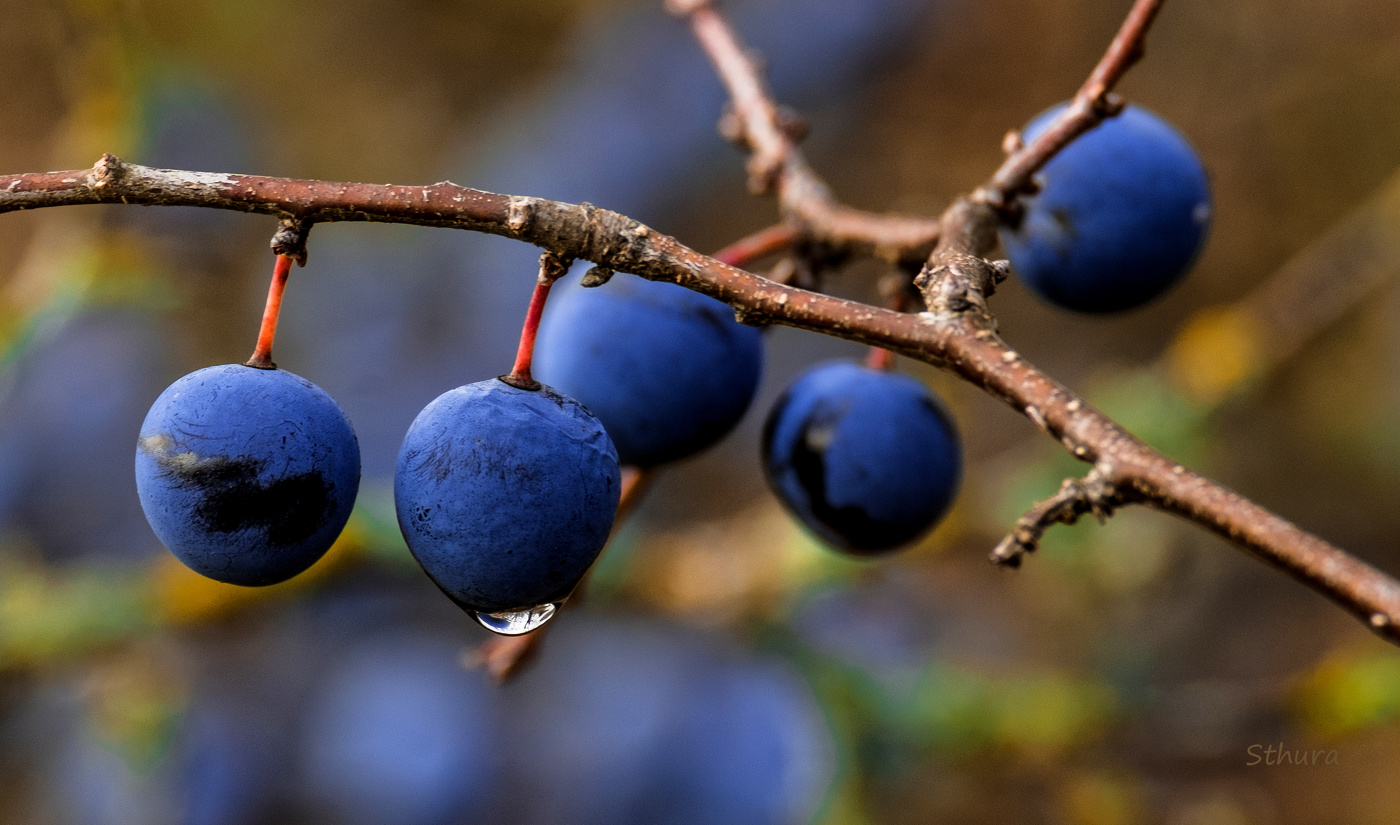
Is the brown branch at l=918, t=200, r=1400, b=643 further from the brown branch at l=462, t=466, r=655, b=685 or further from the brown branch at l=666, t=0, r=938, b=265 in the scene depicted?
the brown branch at l=462, t=466, r=655, b=685

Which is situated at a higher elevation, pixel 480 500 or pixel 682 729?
pixel 682 729

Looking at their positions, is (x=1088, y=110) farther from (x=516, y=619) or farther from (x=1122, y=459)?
(x=516, y=619)

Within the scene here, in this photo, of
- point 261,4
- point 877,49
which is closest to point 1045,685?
point 877,49

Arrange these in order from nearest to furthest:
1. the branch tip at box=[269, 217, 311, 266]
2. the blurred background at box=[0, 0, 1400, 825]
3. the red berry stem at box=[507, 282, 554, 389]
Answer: the branch tip at box=[269, 217, 311, 266] → the red berry stem at box=[507, 282, 554, 389] → the blurred background at box=[0, 0, 1400, 825]

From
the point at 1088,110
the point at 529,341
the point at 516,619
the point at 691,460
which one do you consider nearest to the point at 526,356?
the point at 529,341

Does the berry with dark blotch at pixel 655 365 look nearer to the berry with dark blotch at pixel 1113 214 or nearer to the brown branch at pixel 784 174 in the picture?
the brown branch at pixel 784 174

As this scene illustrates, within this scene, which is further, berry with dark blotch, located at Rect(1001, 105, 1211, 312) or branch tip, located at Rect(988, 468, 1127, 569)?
berry with dark blotch, located at Rect(1001, 105, 1211, 312)

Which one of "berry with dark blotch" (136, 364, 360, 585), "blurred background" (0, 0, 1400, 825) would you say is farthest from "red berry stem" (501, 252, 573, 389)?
"blurred background" (0, 0, 1400, 825)

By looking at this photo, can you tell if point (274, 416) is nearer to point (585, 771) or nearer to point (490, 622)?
point (490, 622)
